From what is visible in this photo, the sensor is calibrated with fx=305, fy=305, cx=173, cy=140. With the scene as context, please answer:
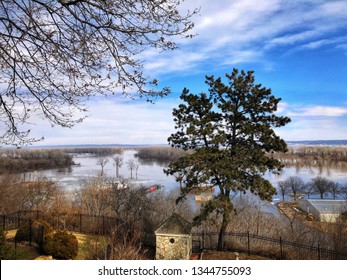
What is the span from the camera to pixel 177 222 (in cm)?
1456

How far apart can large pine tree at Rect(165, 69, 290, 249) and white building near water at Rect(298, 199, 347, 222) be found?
24217 millimetres

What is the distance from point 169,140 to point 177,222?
428 cm

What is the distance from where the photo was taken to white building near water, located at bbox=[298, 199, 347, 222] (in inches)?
1425

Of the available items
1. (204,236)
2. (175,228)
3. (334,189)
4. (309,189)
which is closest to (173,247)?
(175,228)

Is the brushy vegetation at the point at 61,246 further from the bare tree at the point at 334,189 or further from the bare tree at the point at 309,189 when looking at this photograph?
the bare tree at the point at 309,189

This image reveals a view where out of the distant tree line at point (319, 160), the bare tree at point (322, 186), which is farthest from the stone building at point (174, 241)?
the distant tree line at point (319, 160)

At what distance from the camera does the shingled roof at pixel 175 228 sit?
46.5 ft

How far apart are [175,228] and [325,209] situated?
103ft

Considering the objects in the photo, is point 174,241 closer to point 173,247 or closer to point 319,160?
point 173,247

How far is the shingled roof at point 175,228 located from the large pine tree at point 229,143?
1263 millimetres

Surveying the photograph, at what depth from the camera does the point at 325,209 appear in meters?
38.7

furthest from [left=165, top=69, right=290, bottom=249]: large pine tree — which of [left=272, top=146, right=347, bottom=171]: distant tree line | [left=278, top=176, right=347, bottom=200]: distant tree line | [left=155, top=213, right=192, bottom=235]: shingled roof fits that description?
[left=272, top=146, right=347, bottom=171]: distant tree line

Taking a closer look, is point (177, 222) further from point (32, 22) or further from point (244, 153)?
point (32, 22)

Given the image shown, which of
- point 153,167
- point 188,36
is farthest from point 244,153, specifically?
point 153,167
